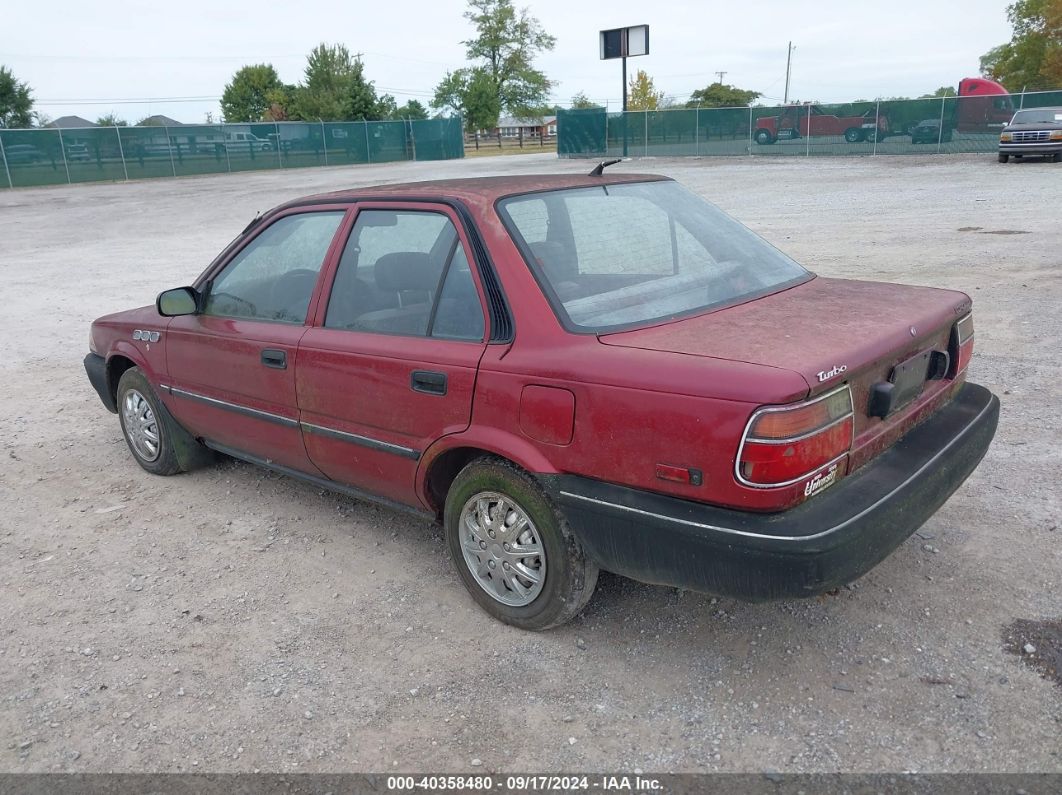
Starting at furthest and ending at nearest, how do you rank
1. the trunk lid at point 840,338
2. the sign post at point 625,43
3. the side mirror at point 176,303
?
the sign post at point 625,43
the side mirror at point 176,303
the trunk lid at point 840,338

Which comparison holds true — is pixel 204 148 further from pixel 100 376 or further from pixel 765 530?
pixel 765 530

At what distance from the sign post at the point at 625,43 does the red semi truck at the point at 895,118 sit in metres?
6.36

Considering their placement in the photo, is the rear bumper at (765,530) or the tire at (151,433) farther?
the tire at (151,433)

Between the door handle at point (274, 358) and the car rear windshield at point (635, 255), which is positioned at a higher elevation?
the car rear windshield at point (635, 255)

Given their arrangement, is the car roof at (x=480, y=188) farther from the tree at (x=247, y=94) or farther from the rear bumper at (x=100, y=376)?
the tree at (x=247, y=94)

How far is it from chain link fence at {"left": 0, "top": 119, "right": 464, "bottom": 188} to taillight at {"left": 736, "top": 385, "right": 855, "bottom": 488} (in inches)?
1464

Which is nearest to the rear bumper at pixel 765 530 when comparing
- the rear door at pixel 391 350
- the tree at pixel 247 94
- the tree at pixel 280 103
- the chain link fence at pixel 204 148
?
the rear door at pixel 391 350

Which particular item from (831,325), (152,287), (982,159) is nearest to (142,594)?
(831,325)

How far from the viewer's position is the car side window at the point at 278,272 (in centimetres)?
377

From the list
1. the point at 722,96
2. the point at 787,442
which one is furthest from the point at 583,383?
the point at 722,96

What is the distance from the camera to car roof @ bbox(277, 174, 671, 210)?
3.28m

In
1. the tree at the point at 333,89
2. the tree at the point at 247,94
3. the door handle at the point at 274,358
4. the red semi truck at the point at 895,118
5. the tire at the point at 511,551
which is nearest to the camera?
the tire at the point at 511,551

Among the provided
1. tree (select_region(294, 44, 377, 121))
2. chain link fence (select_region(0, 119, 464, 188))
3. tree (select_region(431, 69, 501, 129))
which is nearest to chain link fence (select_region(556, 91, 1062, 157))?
chain link fence (select_region(0, 119, 464, 188))

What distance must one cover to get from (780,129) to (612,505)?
34741 mm
